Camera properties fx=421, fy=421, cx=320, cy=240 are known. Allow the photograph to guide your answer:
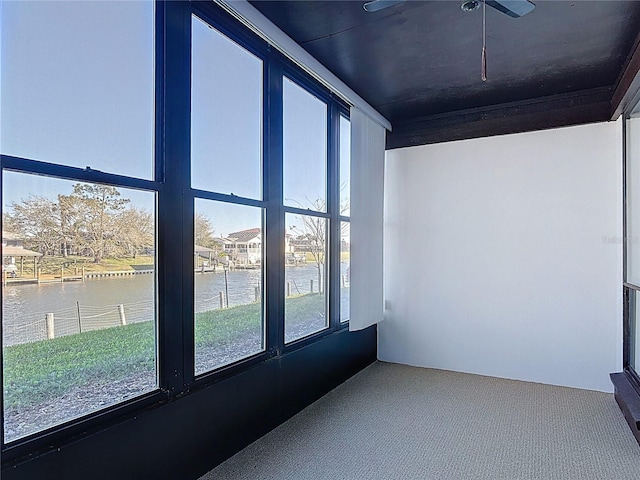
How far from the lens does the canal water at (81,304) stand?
1534 mm

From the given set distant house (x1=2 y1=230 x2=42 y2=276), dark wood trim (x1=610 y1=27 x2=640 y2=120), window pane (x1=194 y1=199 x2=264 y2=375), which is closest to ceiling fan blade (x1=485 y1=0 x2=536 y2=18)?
dark wood trim (x1=610 y1=27 x2=640 y2=120)

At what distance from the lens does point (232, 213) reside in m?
2.60

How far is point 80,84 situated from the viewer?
5.69 ft

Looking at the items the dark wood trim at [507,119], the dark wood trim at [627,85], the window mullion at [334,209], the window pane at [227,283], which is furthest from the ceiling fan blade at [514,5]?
the dark wood trim at [507,119]

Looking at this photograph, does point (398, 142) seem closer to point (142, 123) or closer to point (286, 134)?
point (286, 134)

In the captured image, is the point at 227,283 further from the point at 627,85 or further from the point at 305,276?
the point at 627,85

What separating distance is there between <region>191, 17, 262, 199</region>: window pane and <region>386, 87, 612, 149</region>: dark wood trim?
2.15 metres

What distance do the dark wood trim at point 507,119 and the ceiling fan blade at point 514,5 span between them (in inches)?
83.4

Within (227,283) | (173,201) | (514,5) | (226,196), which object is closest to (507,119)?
(514,5)

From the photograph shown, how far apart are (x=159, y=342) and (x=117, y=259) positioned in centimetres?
46

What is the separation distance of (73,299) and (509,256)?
12.1ft

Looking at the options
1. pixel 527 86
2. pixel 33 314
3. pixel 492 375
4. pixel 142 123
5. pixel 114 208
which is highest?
pixel 527 86

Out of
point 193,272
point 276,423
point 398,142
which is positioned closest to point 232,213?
point 193,272

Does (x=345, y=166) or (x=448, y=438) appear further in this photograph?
A: (x=345, y=166)
